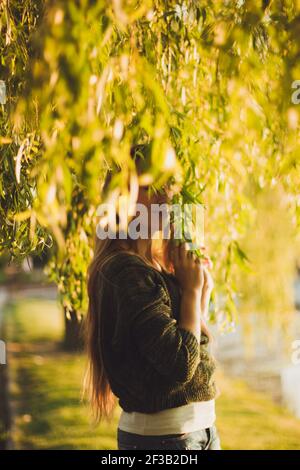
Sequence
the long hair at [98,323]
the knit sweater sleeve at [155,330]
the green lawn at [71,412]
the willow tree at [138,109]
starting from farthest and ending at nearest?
the green lawn at [71,412] < the long hair at [98,323] < the knit sweater sleeve at [155,330] < the willow tree at [138,109]

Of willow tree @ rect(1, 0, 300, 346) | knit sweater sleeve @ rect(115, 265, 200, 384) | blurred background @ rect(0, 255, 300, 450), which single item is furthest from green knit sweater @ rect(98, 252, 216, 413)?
blurred background @ rect(0, 255, 300, 450)

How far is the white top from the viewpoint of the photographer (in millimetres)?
1964

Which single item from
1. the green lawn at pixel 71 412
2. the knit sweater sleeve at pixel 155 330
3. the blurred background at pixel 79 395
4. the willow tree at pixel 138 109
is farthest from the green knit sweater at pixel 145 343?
the green lawn at pixel 71 412

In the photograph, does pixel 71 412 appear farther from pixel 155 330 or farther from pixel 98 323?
pixel 155 330

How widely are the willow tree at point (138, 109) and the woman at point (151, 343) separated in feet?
0.77

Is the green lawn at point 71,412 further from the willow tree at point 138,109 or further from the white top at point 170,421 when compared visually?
the white top at point 170,421

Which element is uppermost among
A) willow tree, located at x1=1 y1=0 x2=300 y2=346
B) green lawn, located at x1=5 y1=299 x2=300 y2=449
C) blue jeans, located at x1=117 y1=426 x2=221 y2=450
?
willow tree, located at x1=1 y1=0 x2=300 y2=346

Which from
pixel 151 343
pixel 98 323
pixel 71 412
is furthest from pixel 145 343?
pixel 71 412

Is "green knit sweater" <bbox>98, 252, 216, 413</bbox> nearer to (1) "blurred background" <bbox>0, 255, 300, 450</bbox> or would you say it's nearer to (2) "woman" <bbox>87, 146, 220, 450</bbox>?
(2) "woman" <bbox>87, 146, 220, 450</bbox>

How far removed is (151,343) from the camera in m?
1.87

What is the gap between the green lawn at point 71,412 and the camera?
5.16m

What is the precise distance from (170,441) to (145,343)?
33 centimetres

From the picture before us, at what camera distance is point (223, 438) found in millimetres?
5316

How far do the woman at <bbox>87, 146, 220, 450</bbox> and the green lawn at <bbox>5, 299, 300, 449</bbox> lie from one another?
1.88 metres
